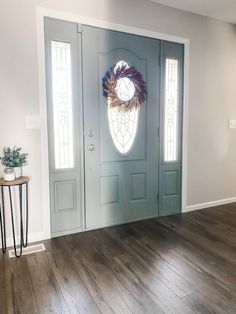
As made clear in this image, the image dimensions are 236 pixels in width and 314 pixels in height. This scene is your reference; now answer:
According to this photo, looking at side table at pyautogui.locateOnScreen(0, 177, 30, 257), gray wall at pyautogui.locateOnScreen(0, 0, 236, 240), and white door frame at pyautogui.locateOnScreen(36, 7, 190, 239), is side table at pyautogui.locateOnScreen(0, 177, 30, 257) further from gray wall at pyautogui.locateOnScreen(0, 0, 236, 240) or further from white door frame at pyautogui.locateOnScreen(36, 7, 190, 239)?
white door frame at pyautogui.locateOnScreen(36, 7, 190, 239)

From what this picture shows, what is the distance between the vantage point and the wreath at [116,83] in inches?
109

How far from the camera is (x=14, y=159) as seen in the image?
2.27m

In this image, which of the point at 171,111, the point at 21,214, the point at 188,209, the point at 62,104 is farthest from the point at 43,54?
the point at 188,209

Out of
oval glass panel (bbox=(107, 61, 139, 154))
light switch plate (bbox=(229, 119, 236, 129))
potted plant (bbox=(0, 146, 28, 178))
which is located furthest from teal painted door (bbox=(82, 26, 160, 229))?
light switch plate (bbox=(229, 119, 236, 129))

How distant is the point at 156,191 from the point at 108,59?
173 cm

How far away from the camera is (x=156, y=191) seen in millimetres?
3254

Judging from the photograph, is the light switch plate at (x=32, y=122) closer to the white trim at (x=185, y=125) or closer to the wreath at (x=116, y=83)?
the wreath at (x=116, y=83)

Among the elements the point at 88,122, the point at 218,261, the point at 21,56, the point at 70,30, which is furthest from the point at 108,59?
the point at 218,261

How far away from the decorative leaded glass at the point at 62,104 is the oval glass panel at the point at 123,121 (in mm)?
486

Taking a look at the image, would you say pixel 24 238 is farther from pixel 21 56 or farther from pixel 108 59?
pixel 108 59

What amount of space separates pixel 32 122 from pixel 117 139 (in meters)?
0.97

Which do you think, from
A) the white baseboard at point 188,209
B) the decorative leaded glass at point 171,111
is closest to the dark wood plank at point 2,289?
the white baseboard at point 188,209

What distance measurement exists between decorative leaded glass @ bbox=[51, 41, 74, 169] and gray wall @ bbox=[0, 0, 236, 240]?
19cm

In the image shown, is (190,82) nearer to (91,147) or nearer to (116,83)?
(116,83)
